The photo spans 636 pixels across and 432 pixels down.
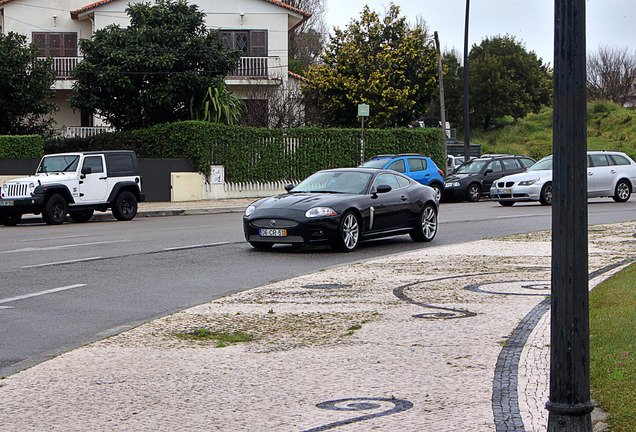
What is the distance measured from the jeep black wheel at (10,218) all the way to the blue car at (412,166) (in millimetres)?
11237

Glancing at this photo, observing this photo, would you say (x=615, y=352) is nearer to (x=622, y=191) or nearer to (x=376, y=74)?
(x=622, y=191)

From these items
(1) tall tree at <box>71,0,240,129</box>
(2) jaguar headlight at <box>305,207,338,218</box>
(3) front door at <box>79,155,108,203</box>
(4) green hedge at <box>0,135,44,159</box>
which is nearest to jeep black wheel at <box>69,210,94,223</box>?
(3) front door at <box>79,155,108,203</box>

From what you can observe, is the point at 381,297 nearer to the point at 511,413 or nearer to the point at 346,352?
the point at 346,352

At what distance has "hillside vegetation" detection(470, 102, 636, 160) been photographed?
207 feet

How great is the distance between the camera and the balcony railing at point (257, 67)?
1751 inches

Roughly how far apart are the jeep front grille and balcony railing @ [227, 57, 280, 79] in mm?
23396

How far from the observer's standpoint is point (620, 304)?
8031 millimetres

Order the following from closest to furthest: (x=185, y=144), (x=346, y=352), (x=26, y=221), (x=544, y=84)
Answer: (x=346, y=352) < (x=26, y=221) < (x=185, y=144) < (x=544, y=84)

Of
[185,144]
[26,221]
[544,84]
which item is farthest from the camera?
[544,84]

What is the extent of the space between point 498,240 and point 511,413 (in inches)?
456

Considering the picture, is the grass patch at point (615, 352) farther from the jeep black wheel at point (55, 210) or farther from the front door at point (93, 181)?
the front door at point (93, 181)

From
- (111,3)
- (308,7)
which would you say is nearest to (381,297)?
(111,3)

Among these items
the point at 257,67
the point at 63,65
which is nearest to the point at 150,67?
the point at 257,67

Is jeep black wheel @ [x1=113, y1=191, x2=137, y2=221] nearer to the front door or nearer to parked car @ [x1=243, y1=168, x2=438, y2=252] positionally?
the front door
